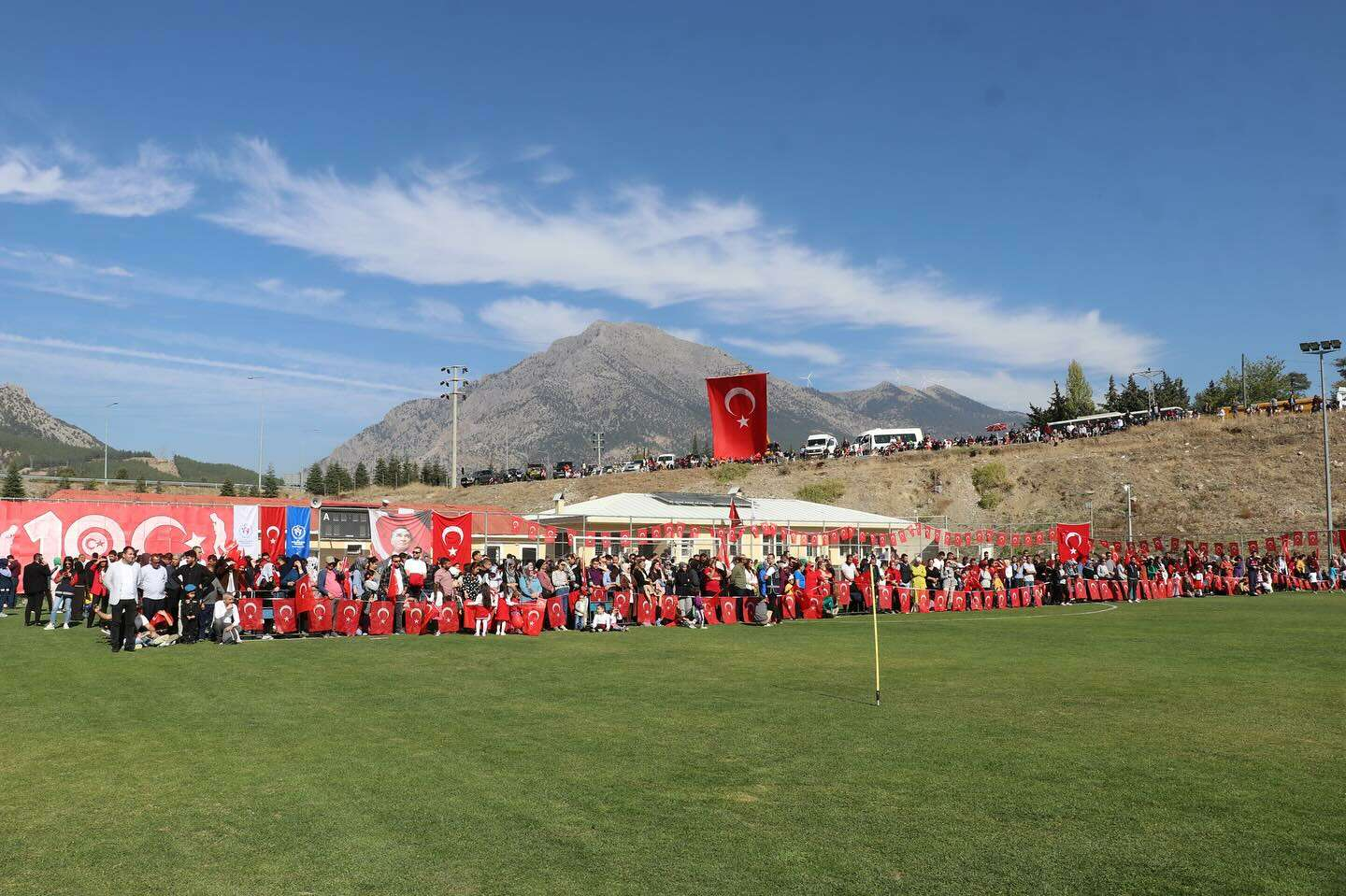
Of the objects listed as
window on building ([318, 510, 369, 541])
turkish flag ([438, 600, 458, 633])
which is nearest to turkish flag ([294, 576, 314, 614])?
turkish flag ([438, 600, 458, 633])

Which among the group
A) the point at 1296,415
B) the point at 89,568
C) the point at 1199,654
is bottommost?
the point at 1199,654

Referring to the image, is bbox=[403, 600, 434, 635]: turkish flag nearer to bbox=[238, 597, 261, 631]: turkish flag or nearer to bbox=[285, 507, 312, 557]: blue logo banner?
bbox=[238, 597, 261, 631]: turkish flag

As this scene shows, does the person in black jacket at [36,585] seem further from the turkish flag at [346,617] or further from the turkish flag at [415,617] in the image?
the turkish flag at [415,617]

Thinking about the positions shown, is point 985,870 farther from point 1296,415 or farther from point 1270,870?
point 1296,415

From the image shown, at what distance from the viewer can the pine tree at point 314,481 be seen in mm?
116688

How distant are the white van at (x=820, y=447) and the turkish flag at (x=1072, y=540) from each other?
4992 centimetres

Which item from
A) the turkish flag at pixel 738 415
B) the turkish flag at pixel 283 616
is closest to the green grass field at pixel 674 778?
the turkish flag at pixel 283 616

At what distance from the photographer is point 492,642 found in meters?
19.8

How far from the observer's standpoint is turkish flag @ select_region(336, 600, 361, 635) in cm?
2127

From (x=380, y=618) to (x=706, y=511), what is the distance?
87.8 feet

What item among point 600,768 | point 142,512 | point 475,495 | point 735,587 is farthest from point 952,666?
point 475,495

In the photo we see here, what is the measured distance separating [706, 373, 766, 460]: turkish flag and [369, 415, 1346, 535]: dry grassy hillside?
35.8 m

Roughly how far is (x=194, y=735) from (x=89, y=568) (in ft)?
54.4

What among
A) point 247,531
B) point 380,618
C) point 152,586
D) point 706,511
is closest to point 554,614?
point 380,618
